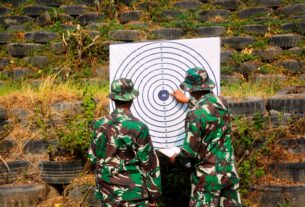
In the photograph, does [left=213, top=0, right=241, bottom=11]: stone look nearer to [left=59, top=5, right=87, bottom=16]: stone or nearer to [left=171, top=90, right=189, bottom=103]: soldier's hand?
[left=59, top=5, right=87, bottom=16]: stone

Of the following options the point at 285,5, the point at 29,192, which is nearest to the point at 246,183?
the point at 29,192

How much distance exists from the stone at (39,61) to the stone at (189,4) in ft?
8.21

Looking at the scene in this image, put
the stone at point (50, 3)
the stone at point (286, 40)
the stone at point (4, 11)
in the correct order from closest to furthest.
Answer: the stone at point (286, 40) < the stone at point (4, 11) < the stone at point (50, 3)

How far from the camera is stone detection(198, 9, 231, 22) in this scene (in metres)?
8.89

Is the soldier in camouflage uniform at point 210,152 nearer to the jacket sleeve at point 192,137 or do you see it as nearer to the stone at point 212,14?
the jacket sleeve at point 192,137

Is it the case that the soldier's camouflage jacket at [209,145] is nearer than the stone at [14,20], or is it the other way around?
the soldier's camouflage jacket at [209,145]

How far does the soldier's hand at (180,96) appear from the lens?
183 inches

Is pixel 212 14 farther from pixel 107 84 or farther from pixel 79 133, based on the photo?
pixel 79 133

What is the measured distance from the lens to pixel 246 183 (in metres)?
4.94

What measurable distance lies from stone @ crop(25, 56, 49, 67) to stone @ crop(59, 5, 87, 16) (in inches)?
59.0

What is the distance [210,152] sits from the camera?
386 cm

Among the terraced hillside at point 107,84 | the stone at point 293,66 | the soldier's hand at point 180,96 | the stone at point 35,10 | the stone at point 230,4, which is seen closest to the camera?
the soldier's hand at point 180,96

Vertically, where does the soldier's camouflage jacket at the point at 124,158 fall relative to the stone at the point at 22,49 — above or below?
below

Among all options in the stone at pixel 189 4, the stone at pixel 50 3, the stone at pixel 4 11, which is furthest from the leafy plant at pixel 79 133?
the stone at pixel 4 11
